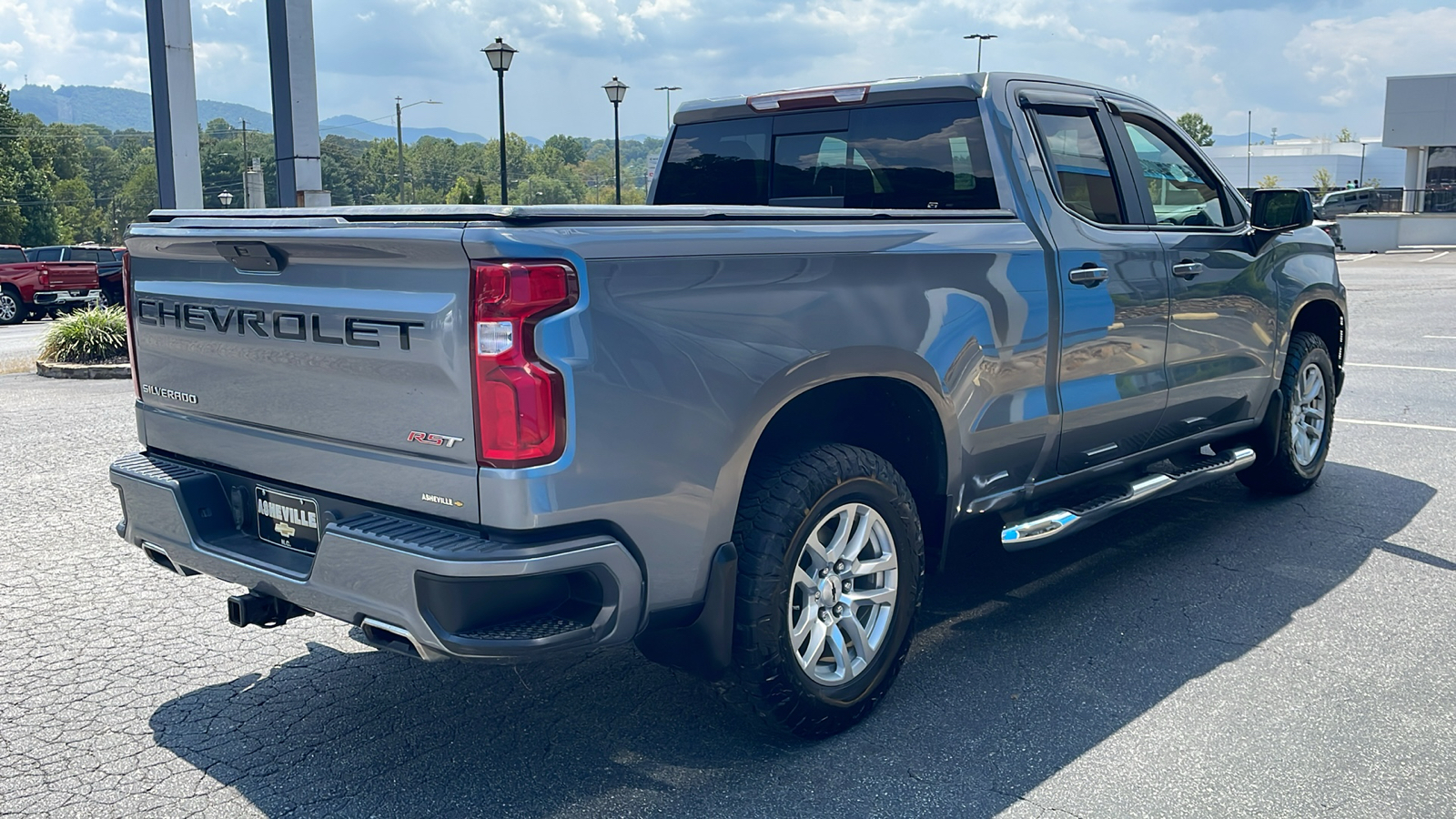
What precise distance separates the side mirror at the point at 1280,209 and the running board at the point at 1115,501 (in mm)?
1068

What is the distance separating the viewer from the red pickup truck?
81.7 ft

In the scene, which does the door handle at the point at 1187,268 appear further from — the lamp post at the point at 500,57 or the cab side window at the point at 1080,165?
the lamp post at the point at 500,57

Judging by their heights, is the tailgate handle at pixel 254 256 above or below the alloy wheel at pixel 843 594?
above

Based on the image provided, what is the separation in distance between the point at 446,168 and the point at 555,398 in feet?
607

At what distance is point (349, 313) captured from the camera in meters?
Answer: 3.08

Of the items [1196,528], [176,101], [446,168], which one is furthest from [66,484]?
[446,168]

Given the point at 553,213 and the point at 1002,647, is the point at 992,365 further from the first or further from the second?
the point at 553,213

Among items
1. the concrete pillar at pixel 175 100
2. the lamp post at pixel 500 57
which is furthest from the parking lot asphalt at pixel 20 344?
the lamp post at pixel 500 57

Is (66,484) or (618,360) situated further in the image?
(66,484)

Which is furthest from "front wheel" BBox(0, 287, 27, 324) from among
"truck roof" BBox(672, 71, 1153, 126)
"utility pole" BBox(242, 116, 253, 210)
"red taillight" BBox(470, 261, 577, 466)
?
"red taillight" BBox(470, 261, 577, 466)

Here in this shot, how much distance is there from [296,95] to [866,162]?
39.8ft

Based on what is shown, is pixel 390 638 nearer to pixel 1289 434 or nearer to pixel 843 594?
pixel 843 594

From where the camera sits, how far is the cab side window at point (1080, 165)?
465 cm

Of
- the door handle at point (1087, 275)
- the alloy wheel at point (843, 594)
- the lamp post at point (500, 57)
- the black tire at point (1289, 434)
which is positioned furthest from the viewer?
the lamp post at point (500, 57)
